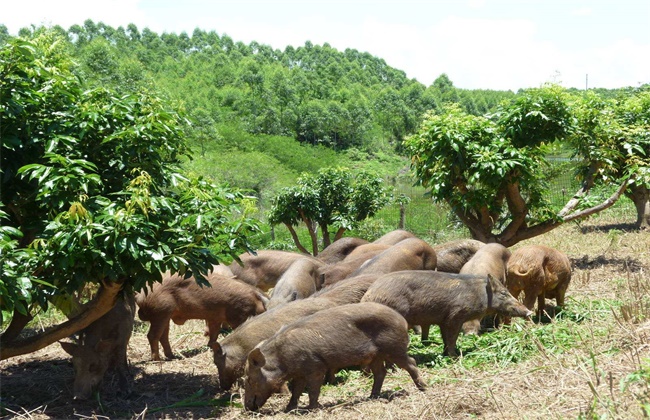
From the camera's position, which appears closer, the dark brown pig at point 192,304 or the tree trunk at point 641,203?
the dark brown pig at point 192,304

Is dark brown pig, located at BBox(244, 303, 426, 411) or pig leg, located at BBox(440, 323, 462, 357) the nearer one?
dark brown pig, located at BBox(244, 303, 426, 411)

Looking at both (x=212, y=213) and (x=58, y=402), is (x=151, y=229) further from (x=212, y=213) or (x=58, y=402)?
(x=58, y=402)

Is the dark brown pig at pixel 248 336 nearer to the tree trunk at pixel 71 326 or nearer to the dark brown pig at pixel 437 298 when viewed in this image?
the dark brown pig at pixel 437 298

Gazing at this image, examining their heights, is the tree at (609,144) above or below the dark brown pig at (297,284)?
above

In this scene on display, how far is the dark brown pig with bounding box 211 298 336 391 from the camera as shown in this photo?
8469 mm

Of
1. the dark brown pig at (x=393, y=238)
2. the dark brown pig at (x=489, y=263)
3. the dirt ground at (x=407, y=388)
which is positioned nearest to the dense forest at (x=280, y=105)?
the dark brown pig at (x=393, y=238)

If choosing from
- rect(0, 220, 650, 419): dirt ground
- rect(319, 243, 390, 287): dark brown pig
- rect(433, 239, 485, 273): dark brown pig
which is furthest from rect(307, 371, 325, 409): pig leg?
rect(433, 239, 485, 273): dark brown pig

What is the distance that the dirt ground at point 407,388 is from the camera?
18.8ft

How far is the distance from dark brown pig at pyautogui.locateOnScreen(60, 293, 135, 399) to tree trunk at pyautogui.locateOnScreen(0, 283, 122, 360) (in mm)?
274

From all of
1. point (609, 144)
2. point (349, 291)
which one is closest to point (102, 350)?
point (349, 291)

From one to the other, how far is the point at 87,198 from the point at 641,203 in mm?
16139

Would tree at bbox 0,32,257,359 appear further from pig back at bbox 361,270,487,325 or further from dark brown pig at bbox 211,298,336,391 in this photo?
pig back at bbox 361,270,487,325

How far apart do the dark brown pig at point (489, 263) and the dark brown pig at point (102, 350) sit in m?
4.77

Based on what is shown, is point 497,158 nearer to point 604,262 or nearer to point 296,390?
point 604,262
